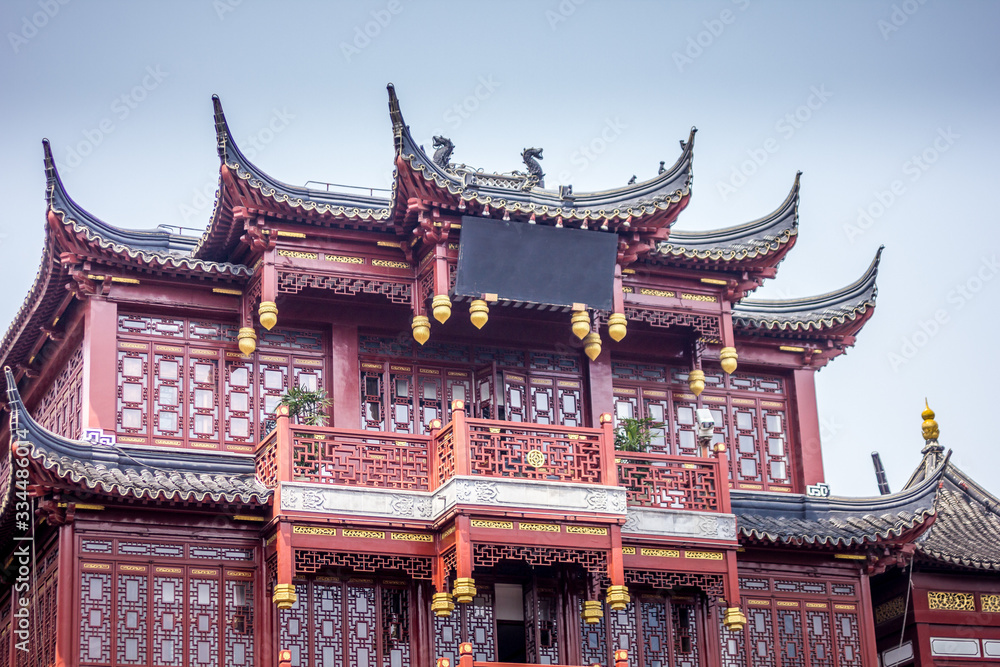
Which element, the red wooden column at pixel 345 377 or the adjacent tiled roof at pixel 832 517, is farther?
the adjacent tiled roof at pixel 832 517

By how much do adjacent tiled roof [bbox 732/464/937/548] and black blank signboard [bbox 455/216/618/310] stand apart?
11.6 ft

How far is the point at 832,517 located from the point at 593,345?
414 cm

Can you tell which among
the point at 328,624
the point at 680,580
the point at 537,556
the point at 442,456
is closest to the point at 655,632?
the point at 680,580

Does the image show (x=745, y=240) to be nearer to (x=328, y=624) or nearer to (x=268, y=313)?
(x=268, y=313)

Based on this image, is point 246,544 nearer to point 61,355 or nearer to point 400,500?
point 400,500

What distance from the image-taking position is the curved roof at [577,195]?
23.3 m

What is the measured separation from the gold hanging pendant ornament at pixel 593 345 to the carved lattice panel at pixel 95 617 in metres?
7.11

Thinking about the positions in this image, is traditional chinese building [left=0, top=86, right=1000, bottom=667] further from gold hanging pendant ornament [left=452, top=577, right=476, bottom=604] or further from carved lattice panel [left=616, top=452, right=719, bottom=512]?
gold hanging pendant ornament [left=452, top=577, right=476, bottom=604]

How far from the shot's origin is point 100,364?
23.3 m

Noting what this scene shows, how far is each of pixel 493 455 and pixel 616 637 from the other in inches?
122

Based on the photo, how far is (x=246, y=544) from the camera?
73.7 ft

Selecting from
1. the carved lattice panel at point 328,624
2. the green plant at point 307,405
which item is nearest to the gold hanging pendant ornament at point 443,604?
the carved lattice panel at point 328,624

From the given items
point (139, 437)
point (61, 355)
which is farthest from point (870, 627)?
point (61, 355)

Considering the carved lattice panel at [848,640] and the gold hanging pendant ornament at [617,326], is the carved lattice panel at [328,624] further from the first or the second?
the carved lattice panel at [848,640]
